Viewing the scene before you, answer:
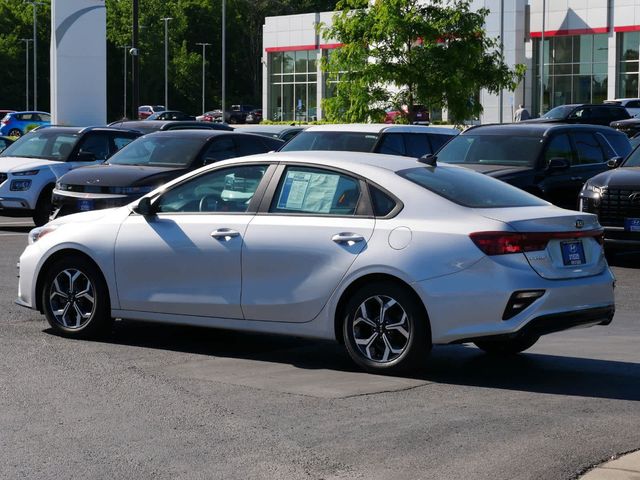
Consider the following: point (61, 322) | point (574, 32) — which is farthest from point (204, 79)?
point (61, 322)

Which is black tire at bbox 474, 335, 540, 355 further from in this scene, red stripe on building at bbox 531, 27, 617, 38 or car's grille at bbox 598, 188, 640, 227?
red stripe on building at bbox 531, 27, 617, 38

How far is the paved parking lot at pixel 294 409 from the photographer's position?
625 cm

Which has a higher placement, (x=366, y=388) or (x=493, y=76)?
(x=493, y=76)

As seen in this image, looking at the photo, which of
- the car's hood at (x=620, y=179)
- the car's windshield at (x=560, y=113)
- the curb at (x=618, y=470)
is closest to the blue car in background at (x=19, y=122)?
the car's windshield at (x=560, y=113)

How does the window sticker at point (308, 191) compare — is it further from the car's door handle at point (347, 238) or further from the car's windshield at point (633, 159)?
the car's windshield at point (633, 159)

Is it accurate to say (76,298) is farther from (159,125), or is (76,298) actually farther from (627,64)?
(627,64)

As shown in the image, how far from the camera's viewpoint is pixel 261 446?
659 cm

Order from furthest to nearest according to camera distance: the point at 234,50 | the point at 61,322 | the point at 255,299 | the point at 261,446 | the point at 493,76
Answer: the point at 234,50
the point at 493,76
the point at 61,322
the point at 255,299
the point at 261,446

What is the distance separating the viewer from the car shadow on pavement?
8.38 meters

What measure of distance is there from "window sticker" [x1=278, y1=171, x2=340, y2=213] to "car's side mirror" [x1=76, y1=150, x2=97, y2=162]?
12.4 m

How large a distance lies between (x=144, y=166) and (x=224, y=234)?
8853 millimetres

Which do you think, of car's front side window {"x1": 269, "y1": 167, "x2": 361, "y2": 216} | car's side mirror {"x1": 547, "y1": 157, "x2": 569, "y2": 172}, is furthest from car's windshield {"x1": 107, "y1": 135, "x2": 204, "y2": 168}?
car's front side window {"x1": 269, "y1": 167, "x2": 361, "y2": 216}

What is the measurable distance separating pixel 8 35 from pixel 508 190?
108m

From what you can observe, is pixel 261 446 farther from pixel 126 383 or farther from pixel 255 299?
pixel 255 299
